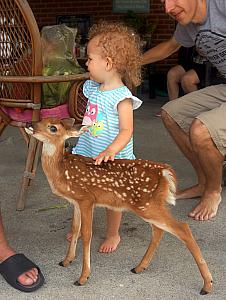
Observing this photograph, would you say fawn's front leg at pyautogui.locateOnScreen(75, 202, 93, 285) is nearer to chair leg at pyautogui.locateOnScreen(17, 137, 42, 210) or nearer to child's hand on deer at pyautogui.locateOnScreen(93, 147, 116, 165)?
child's hand on deer at pyautogui.locateOnScreen(93, 147, 116, 165)

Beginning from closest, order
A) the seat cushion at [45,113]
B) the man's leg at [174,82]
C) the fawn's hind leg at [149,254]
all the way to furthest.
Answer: the fawn's hind leg at [149,254], the seat cushion at [45,113], the man's leg at [174,82]

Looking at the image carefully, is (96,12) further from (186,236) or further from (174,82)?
(186,236)

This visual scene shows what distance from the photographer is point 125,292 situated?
259 cm

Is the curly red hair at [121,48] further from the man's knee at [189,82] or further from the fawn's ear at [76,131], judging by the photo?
the man's knee at [189,82]

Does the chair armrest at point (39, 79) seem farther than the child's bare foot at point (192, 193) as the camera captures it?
No

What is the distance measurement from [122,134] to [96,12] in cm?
641

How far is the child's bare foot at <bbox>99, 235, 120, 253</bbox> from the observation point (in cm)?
301

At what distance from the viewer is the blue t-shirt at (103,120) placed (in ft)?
9.26

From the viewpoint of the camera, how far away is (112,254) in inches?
117

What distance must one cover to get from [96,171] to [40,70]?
93 centimetres

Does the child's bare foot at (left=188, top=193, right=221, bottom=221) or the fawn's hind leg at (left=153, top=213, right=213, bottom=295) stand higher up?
the fawn's hind leg at (left=153, top=213, right=213, bottom=295)

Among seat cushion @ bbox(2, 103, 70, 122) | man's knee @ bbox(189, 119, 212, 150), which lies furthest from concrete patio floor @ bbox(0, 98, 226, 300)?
seat cushion @ bbox(2, 103, 70, 122)

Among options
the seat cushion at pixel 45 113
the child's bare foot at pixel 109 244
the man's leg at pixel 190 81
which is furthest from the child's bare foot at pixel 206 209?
the man's leg at pixel 190 81

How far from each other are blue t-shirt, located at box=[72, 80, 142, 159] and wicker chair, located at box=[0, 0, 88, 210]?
1.48 feet
